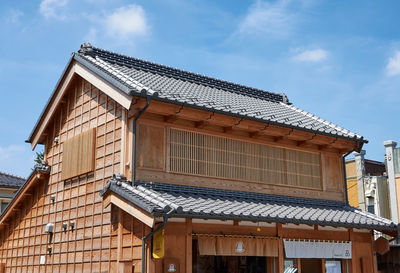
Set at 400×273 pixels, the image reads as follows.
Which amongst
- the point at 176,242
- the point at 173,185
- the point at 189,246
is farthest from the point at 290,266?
the point at 173,185

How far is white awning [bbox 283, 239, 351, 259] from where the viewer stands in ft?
46.7

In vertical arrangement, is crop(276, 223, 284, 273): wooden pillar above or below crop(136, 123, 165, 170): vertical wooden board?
below

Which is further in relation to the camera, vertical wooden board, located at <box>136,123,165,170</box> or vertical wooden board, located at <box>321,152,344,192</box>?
vertical wooden board, located at <box>321,152,344,192</box>

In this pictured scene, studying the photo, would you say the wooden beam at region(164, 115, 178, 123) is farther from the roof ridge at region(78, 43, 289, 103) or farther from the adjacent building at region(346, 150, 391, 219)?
the adjacent building at region(346, 150, 391, 219)

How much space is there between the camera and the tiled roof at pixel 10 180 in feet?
107

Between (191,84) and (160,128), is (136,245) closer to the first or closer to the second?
(160,128)

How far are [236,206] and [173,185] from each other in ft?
6.19

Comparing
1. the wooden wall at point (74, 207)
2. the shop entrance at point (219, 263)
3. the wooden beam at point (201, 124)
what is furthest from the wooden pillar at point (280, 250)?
the wooden wall at point (74, 207)

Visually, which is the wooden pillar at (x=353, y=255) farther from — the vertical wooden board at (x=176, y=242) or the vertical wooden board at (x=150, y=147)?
the vertical wooden board at (x=150, y=147)

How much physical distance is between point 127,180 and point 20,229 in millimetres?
8173

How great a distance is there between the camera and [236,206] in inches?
518

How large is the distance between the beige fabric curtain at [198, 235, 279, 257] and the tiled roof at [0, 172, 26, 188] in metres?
24.1

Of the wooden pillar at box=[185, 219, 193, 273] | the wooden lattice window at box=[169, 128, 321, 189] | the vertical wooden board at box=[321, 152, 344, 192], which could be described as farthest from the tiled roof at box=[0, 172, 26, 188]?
the wooden pillar at box=[185, 219, 193, 273]

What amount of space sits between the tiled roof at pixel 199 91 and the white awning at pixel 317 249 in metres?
Answer: 3.81
